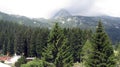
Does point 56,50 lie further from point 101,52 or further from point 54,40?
point 101,52

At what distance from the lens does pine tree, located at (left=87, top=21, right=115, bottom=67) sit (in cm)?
3300

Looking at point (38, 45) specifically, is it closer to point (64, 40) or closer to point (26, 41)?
point (26, 41)

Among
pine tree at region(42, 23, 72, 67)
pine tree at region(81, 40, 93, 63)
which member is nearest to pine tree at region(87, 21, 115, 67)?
pine tree at region(81, 40, 93, 63)

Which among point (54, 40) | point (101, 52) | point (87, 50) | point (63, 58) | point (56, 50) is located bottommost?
point (87, 50)

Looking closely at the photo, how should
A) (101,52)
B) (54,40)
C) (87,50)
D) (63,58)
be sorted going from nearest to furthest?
(101,52) → (54,40) → (63,58) → (87,50)

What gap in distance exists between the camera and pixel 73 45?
287 ft

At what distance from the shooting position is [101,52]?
33.3m

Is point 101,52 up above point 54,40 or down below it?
below

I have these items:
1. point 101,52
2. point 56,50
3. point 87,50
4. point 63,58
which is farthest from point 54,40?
point 87,50

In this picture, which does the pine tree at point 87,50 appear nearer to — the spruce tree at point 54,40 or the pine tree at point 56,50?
the pine tree at point 56,50

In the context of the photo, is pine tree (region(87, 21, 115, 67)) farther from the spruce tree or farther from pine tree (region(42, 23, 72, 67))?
the spruce tree

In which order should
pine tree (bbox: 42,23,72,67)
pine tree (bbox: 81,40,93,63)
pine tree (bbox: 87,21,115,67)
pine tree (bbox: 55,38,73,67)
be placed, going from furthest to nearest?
1. pine tree (bbox: 55,38,73,67)
2. pine tree (bbox: 42,23,72,67)
3. pine tree (bbox: 81,40,93,63)
4. pine tree (bbox: 87,21,115,67)

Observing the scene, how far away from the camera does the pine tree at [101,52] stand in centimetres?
3300

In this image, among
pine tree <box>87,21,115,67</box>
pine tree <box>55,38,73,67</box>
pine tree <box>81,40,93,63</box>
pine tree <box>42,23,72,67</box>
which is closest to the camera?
pine tree <box>87,21,115,67</box>
